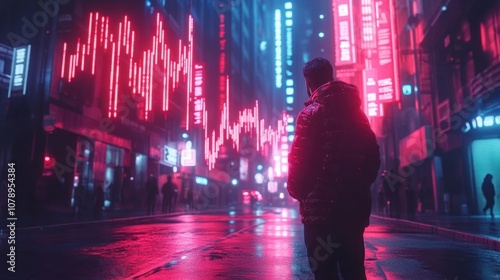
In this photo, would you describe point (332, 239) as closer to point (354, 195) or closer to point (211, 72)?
point (354, 195)

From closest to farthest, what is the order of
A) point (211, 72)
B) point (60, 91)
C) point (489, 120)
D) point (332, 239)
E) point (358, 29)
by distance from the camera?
point (332, 239), point (489, 120), point (60, 91), point (358, 29), point (211, 72)

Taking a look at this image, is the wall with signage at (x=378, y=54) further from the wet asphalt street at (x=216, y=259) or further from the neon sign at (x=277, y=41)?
the neon sign at (x=277, y=41)

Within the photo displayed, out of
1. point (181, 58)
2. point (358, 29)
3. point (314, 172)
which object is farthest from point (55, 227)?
point (358, 29)

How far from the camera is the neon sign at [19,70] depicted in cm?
1850

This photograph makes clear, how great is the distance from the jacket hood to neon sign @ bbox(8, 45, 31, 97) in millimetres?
18548

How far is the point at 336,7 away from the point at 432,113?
43.8 feet

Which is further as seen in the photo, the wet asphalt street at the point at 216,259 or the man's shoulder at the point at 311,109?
the wet asphalt street at the point at 216,259

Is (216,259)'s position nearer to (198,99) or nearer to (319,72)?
(319,72)

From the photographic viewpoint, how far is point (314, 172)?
8.48 ft

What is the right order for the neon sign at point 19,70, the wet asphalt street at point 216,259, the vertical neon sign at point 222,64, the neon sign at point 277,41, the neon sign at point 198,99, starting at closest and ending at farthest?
the wet asphalt street at point 216,259 < the neon sign at point 19,70 < the neon sign at point 198,99 < the vertical neon sign at point 222,64 < the neon sign at point 277,41

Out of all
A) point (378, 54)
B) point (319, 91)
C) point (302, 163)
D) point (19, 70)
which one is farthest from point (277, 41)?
point (302, 163)

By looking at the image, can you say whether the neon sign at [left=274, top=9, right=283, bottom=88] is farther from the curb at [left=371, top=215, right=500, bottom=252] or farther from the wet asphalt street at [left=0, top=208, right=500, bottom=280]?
the wet asphalt street at [left=0, top=208, right=500, bottom=280]

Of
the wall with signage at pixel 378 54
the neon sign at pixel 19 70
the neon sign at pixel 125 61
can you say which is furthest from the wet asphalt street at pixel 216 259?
the wall with signage at pixel 378 54

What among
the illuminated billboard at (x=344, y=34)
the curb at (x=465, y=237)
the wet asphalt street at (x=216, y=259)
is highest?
the illuminated billboard at (x=344, y=34)
